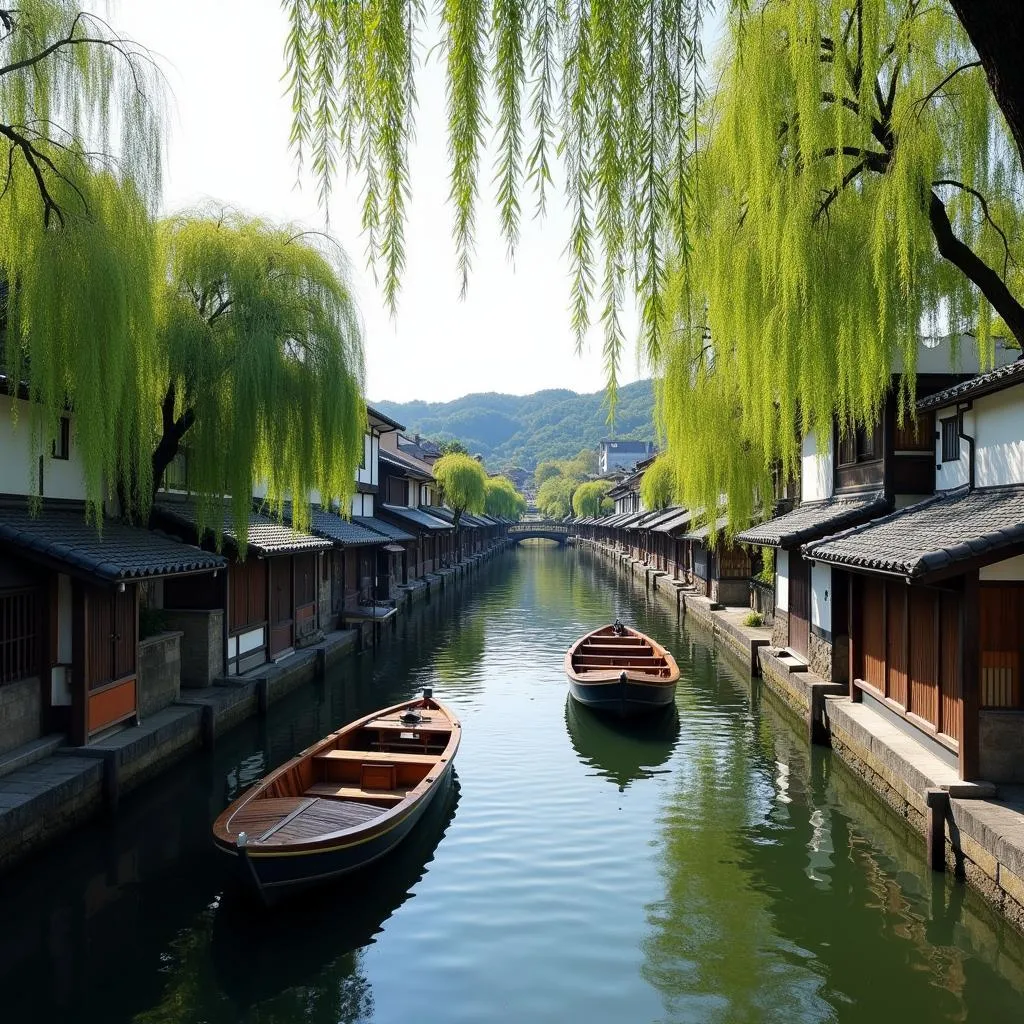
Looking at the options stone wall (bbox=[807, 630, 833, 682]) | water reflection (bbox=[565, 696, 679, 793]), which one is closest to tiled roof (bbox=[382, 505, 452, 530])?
water reflection (bbox=[565, 696, 679, 793])

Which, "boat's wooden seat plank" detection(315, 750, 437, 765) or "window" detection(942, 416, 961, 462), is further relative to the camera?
"window" detection(942, 416, 961, 462)

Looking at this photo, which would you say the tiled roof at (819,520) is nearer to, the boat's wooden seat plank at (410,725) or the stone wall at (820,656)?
the stone wall at (820,656)

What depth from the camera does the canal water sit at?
6629 millimetres

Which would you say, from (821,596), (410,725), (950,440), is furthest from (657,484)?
(410,725)

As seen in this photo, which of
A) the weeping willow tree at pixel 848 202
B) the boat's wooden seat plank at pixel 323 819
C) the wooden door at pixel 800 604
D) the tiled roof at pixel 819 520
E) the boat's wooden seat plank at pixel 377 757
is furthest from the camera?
the wooden door at pixel 800 604

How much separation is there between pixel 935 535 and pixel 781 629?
974 cm

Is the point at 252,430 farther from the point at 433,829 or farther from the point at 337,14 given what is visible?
the point at 337,14

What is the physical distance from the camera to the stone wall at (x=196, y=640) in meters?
14.6

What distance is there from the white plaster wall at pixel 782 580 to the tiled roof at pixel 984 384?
6.98 metres

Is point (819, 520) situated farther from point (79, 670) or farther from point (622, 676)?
point (79, 670)

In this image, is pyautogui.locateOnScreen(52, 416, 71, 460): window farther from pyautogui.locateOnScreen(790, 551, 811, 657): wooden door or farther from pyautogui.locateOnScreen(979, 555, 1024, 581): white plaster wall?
pyautogui.locateOnScreen(790, 551, 811, 657): wooden door

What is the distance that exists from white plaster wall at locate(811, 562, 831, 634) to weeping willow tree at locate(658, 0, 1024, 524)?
234 inches

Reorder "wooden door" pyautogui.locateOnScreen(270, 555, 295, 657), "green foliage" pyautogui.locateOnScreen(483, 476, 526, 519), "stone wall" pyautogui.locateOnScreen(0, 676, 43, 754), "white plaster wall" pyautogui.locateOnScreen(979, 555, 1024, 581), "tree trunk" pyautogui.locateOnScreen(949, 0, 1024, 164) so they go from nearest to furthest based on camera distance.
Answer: "tree trunk" pyautogui.locateOnScreen(949, 0, 1024, 164), "white plaster wall" pyautogui.locateOnScreen(979, 555, 1024, 581), "stone wall" pyautogui.locateOnScreen(0, 676, 43, 754), "wooden door" pyautogui.locateOnScreen(270, 555, 295, 657), "green foliage" pyautogui.locateOnScreen(483, 476, 526, 519)

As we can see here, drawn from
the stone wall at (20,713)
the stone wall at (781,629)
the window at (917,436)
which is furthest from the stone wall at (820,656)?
the stone wall at (20,713)
